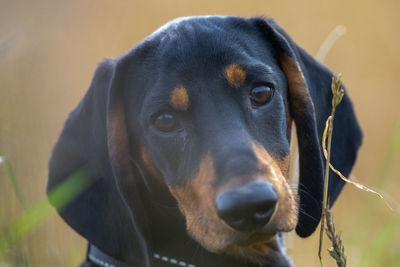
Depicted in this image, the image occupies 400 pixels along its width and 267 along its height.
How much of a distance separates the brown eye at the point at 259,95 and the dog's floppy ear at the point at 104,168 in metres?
0.65

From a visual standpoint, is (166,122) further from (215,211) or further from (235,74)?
(215,211)

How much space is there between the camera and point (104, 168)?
306 centimetres

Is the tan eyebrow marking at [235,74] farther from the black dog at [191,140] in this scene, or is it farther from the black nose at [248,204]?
the black nose at [248,204]

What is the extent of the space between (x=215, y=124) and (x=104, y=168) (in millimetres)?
658

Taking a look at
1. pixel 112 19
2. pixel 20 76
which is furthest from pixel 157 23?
pixel 20 76

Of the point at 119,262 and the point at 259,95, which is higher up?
the point at 259,95

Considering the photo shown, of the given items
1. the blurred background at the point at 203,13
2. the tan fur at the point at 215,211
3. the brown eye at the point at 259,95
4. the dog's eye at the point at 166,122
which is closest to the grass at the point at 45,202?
the dog's eye at the point at 166,122

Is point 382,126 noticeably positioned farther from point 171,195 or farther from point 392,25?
point 171,195

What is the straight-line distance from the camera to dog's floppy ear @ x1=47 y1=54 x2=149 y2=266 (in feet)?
9.73

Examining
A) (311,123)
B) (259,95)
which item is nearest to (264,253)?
(311,123)

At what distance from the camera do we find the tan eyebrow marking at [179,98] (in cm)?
285

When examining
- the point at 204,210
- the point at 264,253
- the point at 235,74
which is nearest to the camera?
the point at 204,210

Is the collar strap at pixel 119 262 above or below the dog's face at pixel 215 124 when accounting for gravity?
below

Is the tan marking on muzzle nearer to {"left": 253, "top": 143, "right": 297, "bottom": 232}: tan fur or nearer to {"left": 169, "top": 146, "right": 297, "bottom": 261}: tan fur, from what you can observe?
{"left": 169, "top": 146, "right": 297, "bottom": 261}: tan fur
